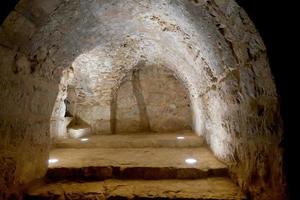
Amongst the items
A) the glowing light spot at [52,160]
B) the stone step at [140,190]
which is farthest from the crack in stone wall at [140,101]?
the stone step at [140,190]

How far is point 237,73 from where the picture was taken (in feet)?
8.02

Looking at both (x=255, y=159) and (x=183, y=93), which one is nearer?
(x=255, y=159)

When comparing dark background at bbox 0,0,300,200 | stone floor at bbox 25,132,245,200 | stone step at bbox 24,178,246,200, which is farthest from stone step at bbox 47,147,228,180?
dark background at bbox 0,0,300,200

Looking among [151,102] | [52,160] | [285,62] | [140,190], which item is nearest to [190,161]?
[140,190]

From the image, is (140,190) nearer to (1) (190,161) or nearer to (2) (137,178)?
(2) (137,178)

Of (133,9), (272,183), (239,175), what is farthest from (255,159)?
(133,9)

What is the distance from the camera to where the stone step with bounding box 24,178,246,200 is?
103 inches

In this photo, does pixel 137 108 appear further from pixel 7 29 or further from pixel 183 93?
pixel 7 29

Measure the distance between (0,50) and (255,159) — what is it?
8.70ft

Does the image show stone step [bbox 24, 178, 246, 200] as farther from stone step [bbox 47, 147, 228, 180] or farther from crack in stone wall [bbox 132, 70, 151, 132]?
crack in stone wall [bbox 132, 70, 151, 132]

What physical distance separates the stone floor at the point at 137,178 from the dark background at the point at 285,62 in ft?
3.41

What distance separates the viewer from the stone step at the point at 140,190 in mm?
2619

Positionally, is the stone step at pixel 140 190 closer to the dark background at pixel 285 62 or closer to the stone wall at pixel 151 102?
the dark background at pixel 285 62

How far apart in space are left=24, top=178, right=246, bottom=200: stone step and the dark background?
1025 mm
